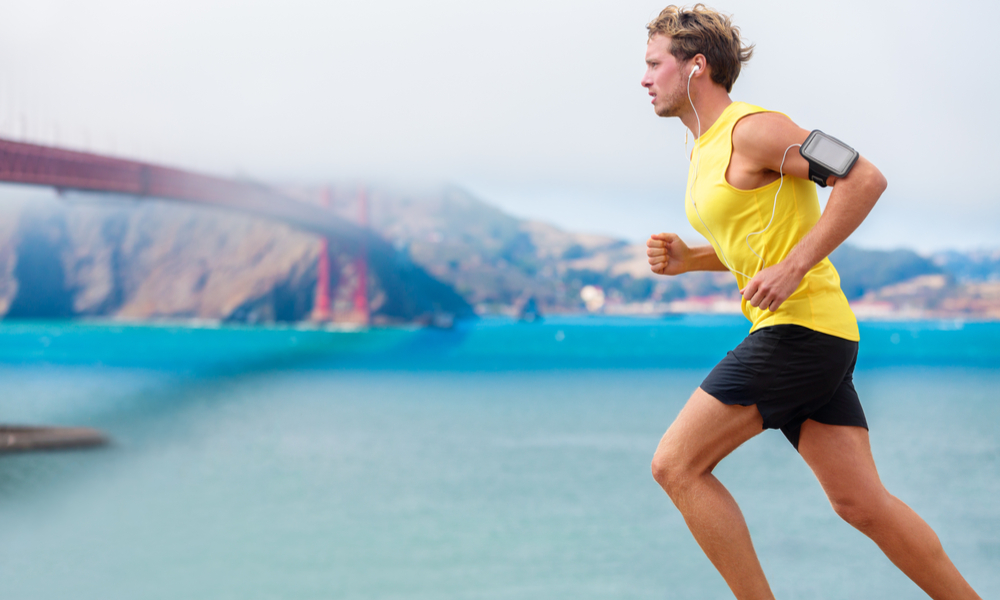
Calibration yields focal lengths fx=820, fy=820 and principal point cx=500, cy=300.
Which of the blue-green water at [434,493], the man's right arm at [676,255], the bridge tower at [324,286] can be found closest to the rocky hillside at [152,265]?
the bridge tower at [324,286]

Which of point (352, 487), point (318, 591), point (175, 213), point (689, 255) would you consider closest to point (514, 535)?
point (318, 591)

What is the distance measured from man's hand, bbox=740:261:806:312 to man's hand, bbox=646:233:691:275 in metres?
0.46

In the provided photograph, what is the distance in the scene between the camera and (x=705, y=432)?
4.92 feet

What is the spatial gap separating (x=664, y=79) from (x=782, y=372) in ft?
1.98

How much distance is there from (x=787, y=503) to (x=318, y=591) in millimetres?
8671

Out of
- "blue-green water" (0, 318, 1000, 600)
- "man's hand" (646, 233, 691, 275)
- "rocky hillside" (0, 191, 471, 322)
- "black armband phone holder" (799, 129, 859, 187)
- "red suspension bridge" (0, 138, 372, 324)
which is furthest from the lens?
"rocky hillside" (0, 191, 471, 322)

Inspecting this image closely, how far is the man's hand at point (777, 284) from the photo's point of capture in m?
1.40

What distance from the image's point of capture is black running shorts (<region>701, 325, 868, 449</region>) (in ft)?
4.93

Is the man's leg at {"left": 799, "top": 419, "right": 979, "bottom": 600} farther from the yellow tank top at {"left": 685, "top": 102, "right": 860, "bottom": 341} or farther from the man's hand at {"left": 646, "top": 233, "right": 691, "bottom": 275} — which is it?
the man's hand at {"left": 646, "top": 233, "right": 691, "bottom": 275}

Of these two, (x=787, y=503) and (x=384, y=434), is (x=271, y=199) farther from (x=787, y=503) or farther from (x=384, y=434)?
(x=787, y=503)

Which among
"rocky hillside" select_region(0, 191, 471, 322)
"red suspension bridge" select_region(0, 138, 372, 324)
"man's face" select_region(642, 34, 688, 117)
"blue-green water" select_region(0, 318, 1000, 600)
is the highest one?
"man's face" select_region(642, 34, 688, 117)

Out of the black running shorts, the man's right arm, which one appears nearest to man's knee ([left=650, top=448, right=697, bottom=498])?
the black running shorts

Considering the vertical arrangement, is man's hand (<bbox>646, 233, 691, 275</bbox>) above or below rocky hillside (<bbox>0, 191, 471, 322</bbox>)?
above

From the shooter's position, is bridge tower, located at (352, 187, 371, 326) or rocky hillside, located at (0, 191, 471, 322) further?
rocky hillside, located at (0, 191, 471, 322)
